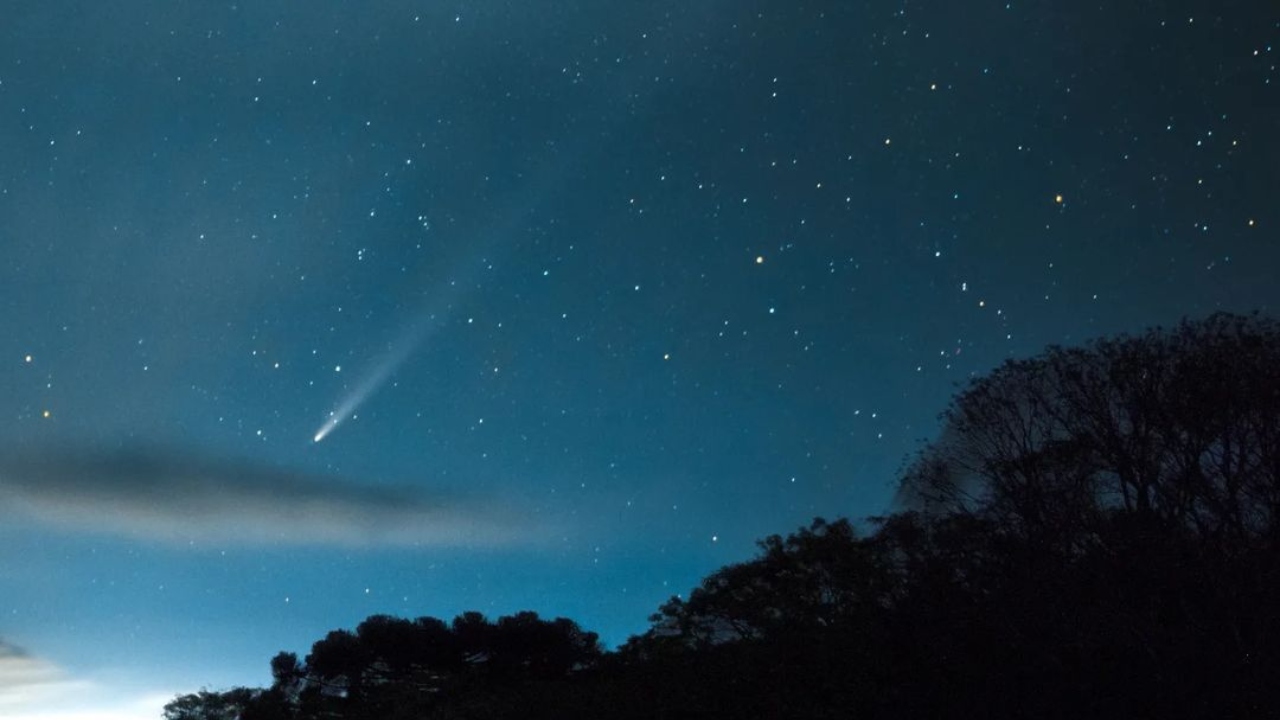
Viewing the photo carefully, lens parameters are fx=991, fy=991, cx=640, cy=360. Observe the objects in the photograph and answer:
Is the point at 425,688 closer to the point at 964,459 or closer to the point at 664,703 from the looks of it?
the point at 664,703

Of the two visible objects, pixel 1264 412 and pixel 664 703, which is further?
pixel 664 703

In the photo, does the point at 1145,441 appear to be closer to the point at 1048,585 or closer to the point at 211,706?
the point at 1048,585

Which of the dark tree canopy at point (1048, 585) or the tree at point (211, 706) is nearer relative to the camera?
the dark tree canopy at point (1048, 585)

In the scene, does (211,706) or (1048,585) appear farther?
(211,706)

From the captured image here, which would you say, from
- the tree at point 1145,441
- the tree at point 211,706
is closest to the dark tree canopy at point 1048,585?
the tree at point 1145,441

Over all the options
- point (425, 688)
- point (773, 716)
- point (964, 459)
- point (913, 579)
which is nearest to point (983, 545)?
point (964, 459)

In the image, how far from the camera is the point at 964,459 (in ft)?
62.6

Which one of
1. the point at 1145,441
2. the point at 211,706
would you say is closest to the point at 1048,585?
the point at 1145,441

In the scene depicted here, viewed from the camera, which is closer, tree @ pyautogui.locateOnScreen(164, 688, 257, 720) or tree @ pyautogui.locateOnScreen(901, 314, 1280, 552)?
tree @ pyautogui.locateOnScreen(901, 314, 1280, 552)

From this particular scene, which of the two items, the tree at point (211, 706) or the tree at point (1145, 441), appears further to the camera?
the tree at point (211, 706)

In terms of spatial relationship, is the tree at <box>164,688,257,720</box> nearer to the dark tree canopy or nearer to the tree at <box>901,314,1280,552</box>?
the dark tree canopy

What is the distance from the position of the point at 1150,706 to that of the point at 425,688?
3579 cm

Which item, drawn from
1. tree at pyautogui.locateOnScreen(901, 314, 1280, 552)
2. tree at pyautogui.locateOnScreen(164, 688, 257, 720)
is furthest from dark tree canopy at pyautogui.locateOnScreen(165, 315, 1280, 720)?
tree at pyautogui.locateOnScreen(164, 688, 257, 720)

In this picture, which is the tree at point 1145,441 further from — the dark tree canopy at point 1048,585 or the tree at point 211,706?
the tree at point 211,706
